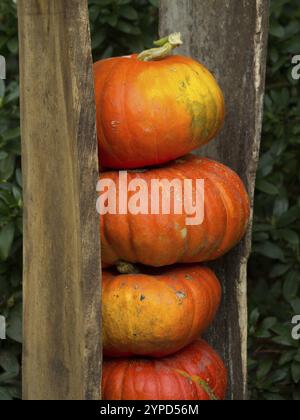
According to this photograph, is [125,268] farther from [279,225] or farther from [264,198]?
[264,198]

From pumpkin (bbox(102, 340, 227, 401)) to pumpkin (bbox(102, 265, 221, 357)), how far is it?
49 mm

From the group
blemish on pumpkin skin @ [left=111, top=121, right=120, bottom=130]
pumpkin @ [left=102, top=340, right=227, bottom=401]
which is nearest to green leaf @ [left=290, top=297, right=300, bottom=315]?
pumpkin @ [left=102, top=340, right=227, bottom=401]

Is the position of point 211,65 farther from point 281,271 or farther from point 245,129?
point 281,271

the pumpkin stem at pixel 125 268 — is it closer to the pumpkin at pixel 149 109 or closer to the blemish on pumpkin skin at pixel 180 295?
the blemish on pumpkin skin at pixel 180 295

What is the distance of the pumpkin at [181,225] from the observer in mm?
2746

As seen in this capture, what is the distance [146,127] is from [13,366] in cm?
122

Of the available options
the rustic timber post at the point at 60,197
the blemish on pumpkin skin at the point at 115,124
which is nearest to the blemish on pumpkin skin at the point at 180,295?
the rustic timber post at the point at 60,197

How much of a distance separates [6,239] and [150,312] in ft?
2.82

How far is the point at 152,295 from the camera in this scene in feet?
9.10

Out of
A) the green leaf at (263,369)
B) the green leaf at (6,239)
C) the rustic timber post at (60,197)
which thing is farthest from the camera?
the green leaf at (263,369)

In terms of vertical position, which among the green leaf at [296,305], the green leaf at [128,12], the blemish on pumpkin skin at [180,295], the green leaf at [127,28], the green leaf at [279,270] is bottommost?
the green leaf at [296,305]

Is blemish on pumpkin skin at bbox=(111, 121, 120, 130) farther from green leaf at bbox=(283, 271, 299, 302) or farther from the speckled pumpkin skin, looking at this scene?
green leaf at bbox=(283, 271, 299, 302)

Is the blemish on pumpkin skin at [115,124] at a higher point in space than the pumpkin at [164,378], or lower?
higher
